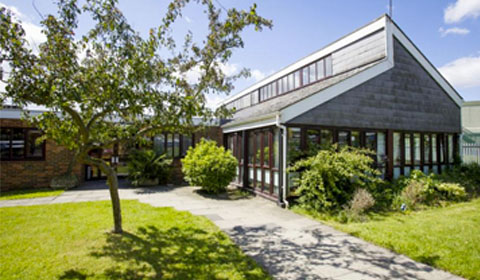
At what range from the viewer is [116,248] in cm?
450

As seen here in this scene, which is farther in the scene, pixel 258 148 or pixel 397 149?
pixel 397 149

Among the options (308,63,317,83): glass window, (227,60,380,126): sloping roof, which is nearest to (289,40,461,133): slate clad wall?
(227,60,380,126): sloping roof

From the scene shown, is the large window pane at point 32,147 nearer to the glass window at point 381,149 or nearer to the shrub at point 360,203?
the shrub at point 360,203

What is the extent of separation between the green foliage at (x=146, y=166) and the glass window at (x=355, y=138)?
28.3 ft

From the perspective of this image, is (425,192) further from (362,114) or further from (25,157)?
(25,157)

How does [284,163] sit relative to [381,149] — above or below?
below

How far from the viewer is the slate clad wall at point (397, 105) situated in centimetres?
891

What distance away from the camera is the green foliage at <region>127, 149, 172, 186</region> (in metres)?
12.3

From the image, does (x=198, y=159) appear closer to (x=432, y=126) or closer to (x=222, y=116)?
(x=222, y=116)

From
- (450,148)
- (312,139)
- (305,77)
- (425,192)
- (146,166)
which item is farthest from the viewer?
(450,148)

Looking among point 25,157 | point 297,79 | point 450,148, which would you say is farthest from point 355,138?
point 25,157

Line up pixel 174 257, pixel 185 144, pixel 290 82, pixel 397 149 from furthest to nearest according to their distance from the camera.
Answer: pixel 185 144, pixel 290 82, pixel 397 149, pixel 174 257

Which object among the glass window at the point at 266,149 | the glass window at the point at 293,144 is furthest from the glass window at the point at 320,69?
the glass window at the point at 293,144

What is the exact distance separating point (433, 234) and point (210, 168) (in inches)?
284
